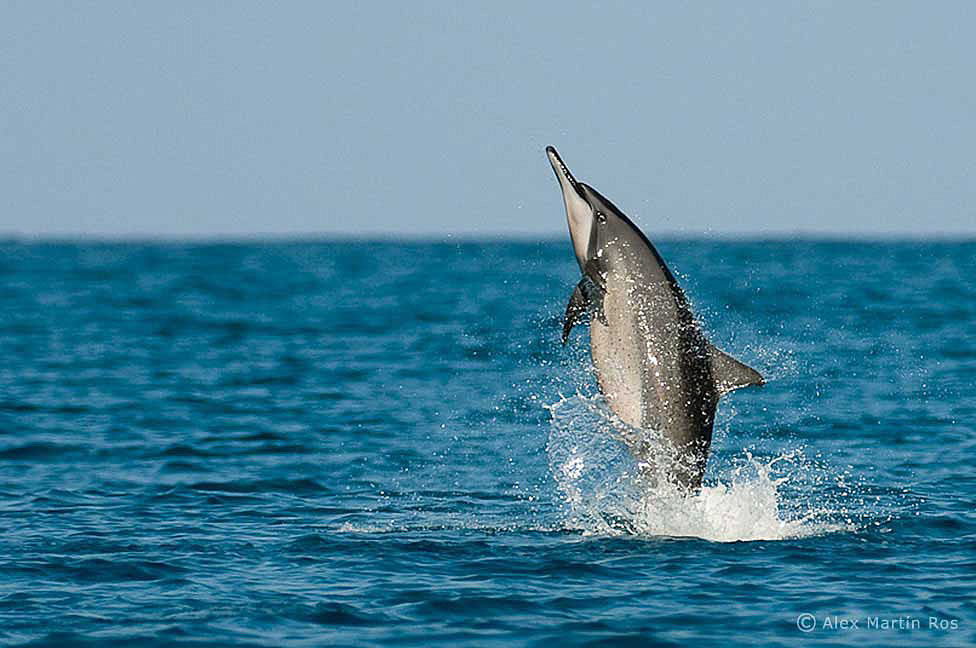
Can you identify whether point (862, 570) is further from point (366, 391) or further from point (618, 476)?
point (366, 391)

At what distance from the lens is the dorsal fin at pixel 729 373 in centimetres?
1291

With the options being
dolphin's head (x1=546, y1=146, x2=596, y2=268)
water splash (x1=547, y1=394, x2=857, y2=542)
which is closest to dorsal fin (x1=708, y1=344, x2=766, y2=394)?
water splash (x1=547, y1=394, x2=857, y2=542)

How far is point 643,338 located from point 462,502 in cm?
380

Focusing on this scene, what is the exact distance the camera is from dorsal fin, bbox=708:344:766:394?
12.9 metres

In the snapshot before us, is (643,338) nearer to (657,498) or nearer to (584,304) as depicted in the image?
(584,304)

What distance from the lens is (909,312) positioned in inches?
1662

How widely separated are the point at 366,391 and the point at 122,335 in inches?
570

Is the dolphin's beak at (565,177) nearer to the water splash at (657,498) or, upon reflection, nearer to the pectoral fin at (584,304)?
the pectoral fin at (584,304)

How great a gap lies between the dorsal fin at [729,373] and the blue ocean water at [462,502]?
1.24 meters

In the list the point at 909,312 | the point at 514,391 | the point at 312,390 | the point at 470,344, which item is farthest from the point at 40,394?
the point at 909,312

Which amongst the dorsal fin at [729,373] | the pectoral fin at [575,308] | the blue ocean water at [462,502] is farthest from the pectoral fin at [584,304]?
the blue ocean water at [462,502]

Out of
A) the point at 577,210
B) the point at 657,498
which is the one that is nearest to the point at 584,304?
the point at 577,210

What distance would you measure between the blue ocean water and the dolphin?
0.91 meters

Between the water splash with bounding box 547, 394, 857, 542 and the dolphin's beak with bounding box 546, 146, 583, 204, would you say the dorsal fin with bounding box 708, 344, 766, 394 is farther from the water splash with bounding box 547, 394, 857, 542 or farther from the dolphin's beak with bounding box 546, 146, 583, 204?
the dolphin's beak with bounding box 546, 146, 583, 204
